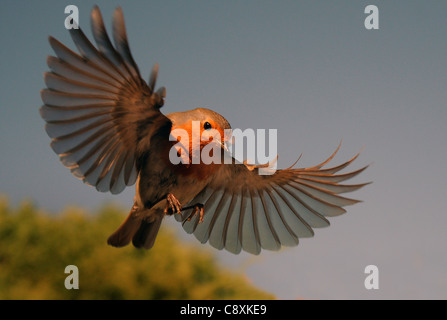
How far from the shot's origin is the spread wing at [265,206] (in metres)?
2.96

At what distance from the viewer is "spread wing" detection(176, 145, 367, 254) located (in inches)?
116

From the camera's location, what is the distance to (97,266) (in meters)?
Answer: 6.06

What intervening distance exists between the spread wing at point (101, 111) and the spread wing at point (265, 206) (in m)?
0.88

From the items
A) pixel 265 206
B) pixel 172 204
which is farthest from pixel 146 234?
pixel 265 206

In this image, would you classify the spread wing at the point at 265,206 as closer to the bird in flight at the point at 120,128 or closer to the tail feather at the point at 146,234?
the bird in flight at the point at 120,128

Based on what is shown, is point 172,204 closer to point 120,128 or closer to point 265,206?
point 120,128

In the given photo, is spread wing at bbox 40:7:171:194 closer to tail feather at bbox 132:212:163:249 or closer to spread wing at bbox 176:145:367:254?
tail feather at bbox 132:212:163:249

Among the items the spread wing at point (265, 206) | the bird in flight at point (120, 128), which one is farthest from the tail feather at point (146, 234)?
the spread wing at point (265, 206)

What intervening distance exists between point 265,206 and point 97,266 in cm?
373

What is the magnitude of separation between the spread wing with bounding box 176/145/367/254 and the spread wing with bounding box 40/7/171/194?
881mm

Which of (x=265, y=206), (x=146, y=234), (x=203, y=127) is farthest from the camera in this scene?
(x=265, y=206)

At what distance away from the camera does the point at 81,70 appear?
1.86 meters

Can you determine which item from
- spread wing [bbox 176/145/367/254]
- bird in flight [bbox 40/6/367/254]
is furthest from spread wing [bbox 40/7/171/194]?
spread wing [bbox 176/145/367/254]

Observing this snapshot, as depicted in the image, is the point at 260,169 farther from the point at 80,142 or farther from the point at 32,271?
the point at 32,271
